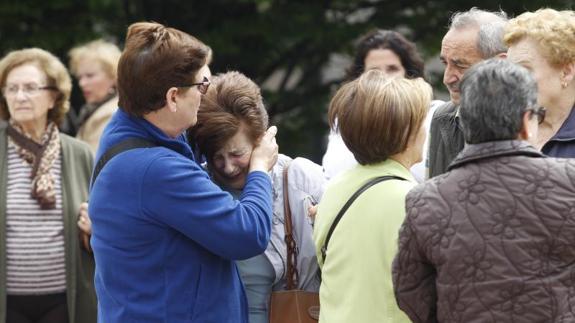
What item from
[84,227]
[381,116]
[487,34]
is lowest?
[84,227]

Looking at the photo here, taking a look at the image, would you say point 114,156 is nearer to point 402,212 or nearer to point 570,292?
point 402,212

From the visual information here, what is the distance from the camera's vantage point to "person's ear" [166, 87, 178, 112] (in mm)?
3670

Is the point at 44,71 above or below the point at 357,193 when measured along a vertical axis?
above

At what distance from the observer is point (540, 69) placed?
3.71m

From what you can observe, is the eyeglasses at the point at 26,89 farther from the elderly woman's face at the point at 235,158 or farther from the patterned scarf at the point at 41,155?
the elderly woman's face at the point at 235,158

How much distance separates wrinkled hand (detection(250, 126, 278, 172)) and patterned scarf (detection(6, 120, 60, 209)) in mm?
2069

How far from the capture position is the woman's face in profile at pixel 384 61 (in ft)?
19.2

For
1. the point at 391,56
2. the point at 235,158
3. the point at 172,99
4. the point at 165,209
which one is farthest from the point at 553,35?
the point at 391,56

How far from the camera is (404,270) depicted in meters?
3.09

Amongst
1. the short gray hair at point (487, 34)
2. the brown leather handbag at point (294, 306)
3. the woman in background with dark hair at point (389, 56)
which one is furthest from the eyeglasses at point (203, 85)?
the woman in background with dark hair at point (389, 56)

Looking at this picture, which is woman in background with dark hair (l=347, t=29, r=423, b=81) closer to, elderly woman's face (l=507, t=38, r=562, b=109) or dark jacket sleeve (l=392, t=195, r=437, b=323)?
elderly woman's face (l=507, t=38, r=562, b=109)

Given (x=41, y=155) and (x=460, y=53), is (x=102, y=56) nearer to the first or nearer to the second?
(x=41, y=155)

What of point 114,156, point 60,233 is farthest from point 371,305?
point 60,233

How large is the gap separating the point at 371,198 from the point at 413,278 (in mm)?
399
